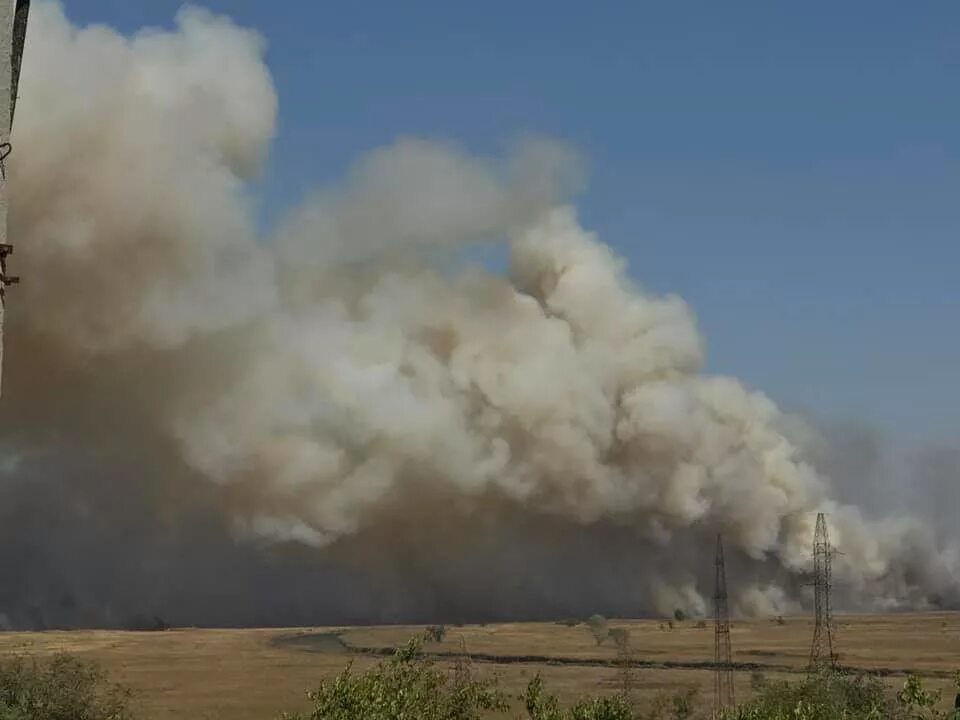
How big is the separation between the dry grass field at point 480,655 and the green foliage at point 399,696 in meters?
25.4

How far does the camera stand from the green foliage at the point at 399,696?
16.4m

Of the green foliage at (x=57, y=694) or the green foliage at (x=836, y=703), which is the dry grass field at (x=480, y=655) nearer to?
the green foliage at (x=57, y=694)

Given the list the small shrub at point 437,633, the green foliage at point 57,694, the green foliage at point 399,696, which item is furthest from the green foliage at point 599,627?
the green foliage at point 399,696

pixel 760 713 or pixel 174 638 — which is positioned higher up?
pixel 174 638

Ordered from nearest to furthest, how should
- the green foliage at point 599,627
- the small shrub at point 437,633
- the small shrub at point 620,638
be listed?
1. the small shrub at point 620,638
2. the small shrub at point 437,633
3. the green foliage at point 599,627

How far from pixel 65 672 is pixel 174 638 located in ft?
134

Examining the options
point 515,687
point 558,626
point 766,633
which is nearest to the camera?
point 515,687

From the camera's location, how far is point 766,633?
90.4 m

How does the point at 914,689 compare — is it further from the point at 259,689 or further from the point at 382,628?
the point at 382,628

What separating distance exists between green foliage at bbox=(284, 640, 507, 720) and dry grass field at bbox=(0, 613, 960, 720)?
2540cm

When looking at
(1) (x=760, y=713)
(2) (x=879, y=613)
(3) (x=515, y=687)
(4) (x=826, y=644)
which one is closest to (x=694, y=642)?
(4) (x=826, y=644)

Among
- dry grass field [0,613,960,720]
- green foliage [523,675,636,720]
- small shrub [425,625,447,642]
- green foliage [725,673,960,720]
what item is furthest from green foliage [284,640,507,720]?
small shrub [425,625,447,642]

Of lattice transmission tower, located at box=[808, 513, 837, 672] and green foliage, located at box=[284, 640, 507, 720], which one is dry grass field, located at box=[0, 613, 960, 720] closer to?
lattice transmission tower, located at box=[808, 513, 837, 672]

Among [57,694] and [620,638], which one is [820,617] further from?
[57,694]
